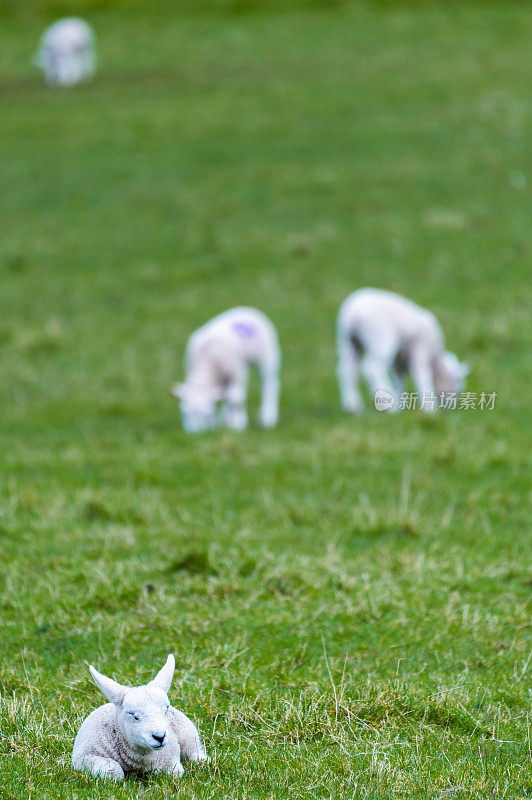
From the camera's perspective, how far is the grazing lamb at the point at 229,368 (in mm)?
9273

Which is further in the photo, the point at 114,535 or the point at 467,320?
the point at 467,320

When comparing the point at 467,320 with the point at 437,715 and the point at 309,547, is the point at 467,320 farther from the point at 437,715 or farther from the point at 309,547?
the point at 437,715

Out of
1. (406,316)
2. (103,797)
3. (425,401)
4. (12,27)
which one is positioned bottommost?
(103,797)

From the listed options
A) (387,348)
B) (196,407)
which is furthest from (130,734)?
(387,348)

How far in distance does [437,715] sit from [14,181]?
1764 centimetres

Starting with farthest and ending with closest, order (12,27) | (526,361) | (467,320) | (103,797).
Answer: (12,27)
(467,320)
(526,361)
(103,797)

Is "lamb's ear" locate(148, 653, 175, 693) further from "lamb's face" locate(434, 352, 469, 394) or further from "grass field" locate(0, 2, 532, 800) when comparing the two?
"lamb's face" locate(434, 352, 469, 394)

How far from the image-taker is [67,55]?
83.8ft

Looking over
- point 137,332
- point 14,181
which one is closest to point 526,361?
point 137,332

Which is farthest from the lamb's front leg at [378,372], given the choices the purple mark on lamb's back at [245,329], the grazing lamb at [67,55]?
the grazing lamb at [67,55]

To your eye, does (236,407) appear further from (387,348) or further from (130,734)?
(130,734)

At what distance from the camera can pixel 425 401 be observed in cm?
946

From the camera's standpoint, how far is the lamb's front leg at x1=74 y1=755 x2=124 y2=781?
322 centimetres

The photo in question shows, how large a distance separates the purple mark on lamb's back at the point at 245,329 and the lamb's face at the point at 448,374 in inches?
71.9
